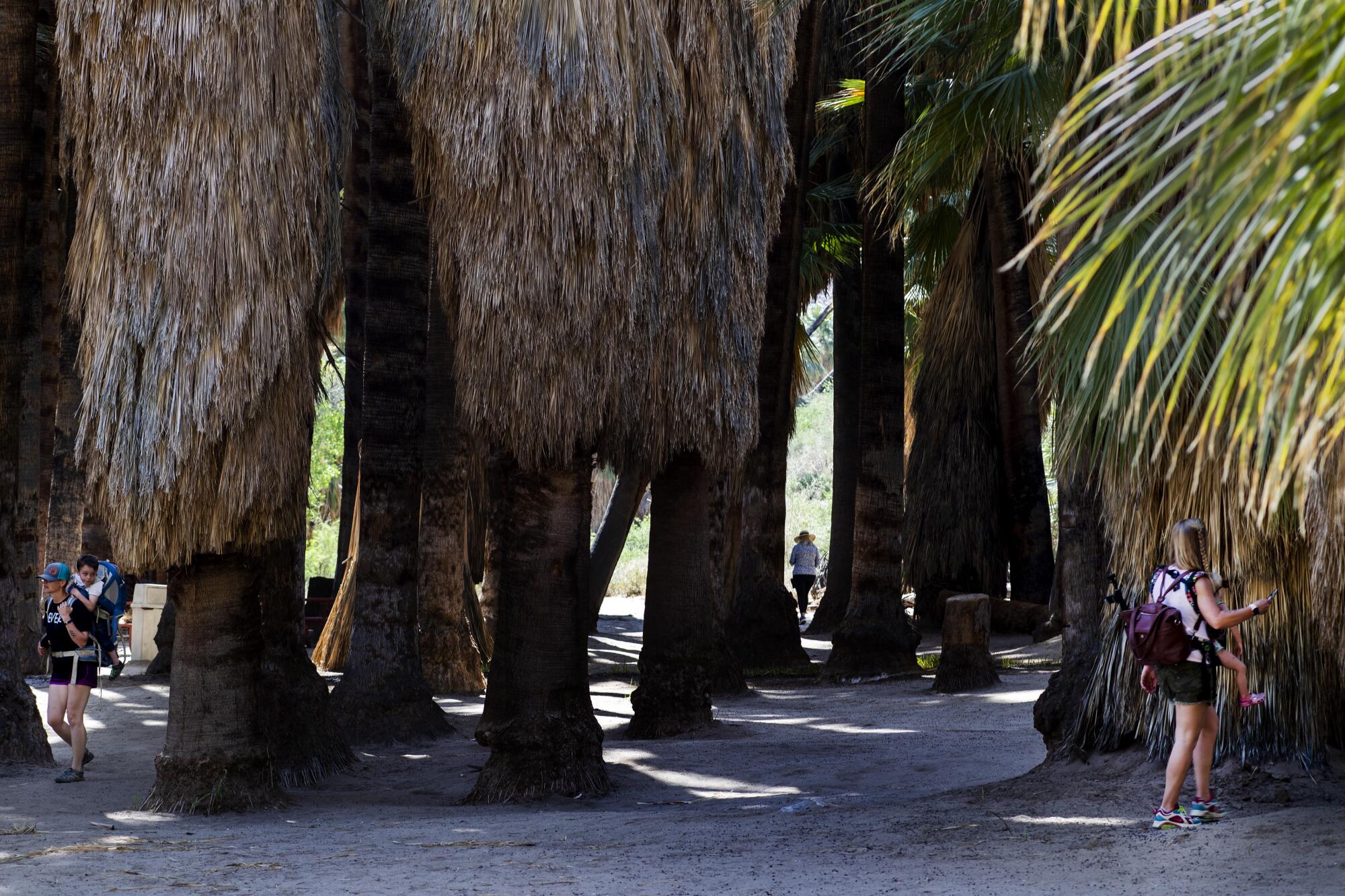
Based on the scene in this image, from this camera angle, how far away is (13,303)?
1006 centimetres

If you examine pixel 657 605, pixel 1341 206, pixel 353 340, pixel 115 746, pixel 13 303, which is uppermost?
pixel 353 340

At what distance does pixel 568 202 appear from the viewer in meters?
8.11

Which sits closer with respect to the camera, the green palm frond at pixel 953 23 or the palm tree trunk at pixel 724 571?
the green palm frond at pixel 953 23

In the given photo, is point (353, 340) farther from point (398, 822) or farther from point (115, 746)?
point (398, 822)

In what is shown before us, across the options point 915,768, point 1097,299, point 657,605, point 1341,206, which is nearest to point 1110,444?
point 1097,299

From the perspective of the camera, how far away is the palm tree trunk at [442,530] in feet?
45.3

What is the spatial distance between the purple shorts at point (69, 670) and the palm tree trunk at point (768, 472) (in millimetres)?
8338

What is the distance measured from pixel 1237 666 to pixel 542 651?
4.37 m

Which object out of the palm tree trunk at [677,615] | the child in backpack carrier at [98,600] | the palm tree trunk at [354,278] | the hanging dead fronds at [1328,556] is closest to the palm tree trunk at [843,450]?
the palm tree trunk at [354,278]

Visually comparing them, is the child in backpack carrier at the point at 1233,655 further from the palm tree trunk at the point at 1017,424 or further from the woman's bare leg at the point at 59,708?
the palm tree trunk at the point at 1017,424

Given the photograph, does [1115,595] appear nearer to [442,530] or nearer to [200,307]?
[200,307]

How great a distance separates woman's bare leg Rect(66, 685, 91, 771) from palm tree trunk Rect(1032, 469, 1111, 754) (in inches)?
255

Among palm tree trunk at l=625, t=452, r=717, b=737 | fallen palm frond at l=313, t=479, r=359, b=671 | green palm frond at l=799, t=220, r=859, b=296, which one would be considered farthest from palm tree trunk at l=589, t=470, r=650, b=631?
green palm frond at l=799, t=220, r=859, b=296

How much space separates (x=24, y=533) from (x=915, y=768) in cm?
855
